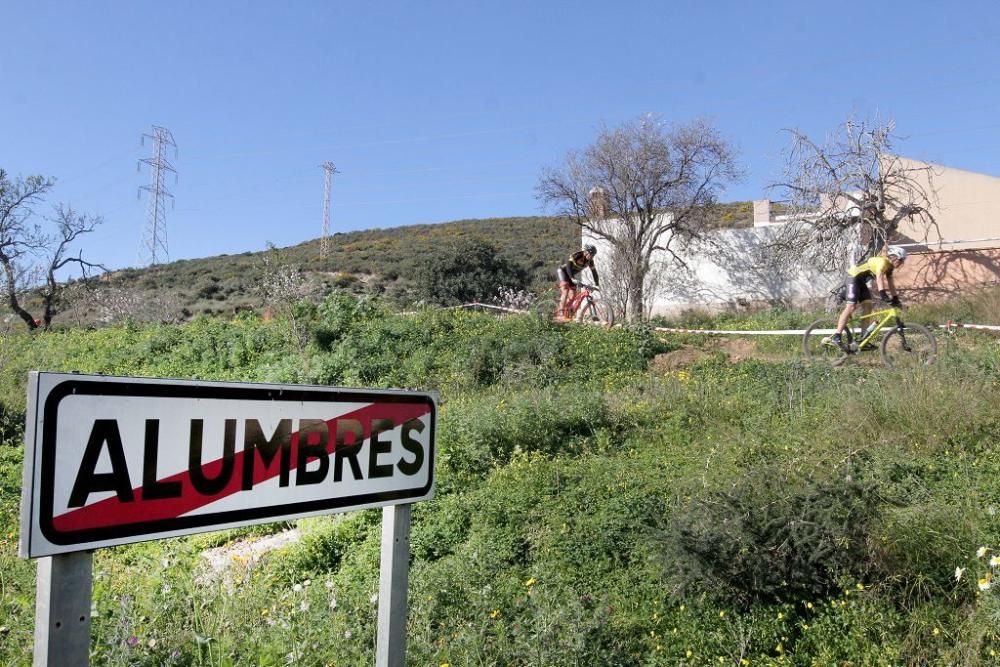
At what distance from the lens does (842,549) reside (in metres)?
4.18

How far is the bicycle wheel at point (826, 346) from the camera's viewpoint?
11017mm

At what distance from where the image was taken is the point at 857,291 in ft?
36.4

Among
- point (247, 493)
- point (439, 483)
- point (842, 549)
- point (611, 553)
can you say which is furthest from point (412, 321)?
point (247, 493)

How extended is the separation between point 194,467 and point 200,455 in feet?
0.09

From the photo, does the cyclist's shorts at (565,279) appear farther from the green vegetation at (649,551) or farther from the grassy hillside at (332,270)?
the grassy hillside at (332,270)

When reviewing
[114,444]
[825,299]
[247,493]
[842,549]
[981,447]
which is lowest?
[842,549]

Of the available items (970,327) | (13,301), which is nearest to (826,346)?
(970,327)

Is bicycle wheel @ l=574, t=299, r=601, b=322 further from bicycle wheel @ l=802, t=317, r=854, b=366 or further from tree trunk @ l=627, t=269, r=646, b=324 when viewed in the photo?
tree trunk @ l=627, t=269, r=646, b=324

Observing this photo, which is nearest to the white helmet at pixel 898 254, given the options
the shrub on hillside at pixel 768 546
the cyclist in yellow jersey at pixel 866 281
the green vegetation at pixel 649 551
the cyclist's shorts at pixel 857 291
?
the cyclist in yellow jersey at pixel 866 281

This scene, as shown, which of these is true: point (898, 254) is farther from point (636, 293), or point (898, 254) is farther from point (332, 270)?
point (332, 270)

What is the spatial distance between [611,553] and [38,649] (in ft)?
12.5

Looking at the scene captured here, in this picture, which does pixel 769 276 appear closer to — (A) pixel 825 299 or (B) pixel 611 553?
(A) pixel 825 299

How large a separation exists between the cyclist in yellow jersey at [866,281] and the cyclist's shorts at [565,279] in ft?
17.7

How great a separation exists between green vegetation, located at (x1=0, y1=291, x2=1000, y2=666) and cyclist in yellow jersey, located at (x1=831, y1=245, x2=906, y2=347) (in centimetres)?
176
